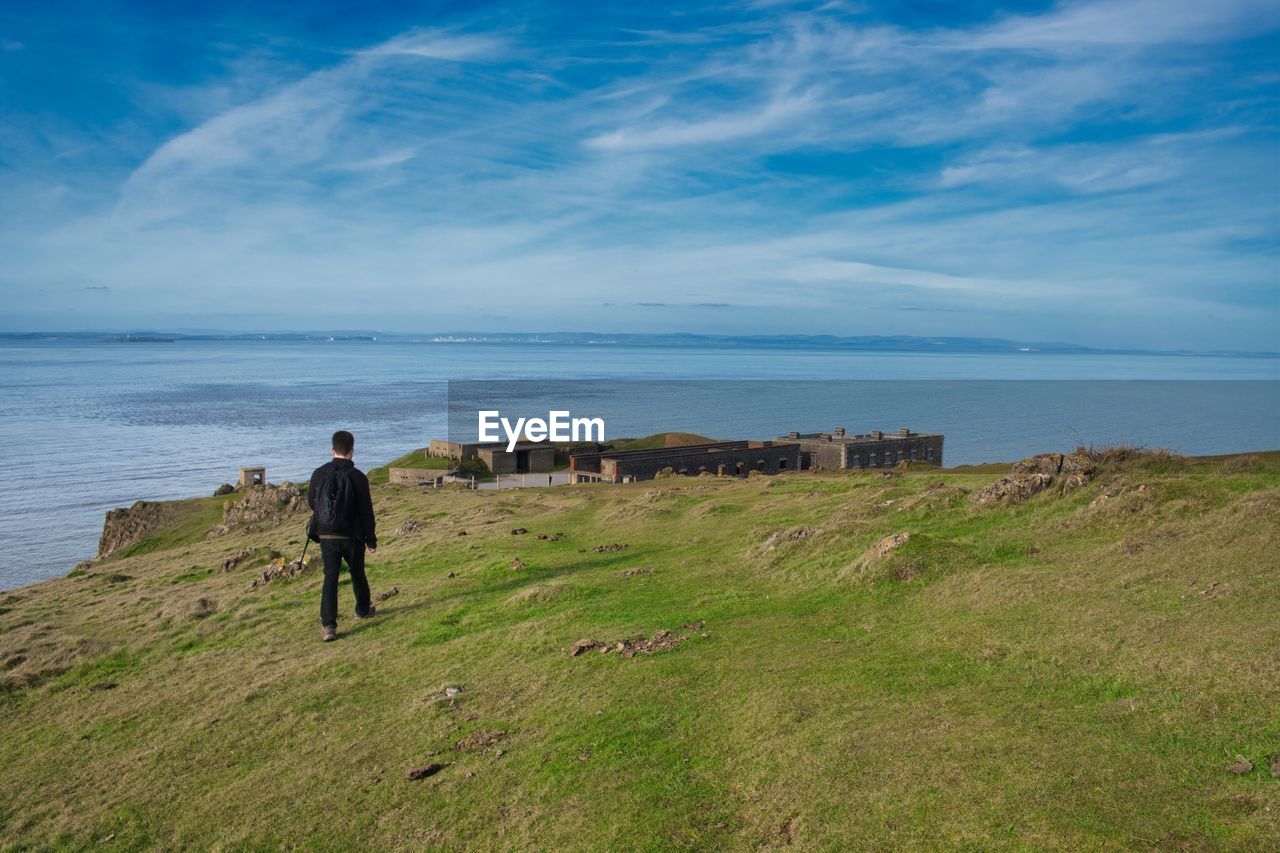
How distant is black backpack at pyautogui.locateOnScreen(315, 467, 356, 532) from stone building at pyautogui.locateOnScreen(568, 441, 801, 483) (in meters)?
46.4

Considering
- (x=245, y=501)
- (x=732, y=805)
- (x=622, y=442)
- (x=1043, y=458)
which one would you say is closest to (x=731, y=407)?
(x=622, y=442)

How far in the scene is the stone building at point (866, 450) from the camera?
77.8m

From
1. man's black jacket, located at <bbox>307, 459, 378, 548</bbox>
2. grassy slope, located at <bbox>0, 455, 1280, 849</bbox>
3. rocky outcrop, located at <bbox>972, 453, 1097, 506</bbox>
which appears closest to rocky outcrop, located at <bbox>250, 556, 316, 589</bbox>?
grassy slope, located at <bbox>0, 455, 1280, 849</bbox>

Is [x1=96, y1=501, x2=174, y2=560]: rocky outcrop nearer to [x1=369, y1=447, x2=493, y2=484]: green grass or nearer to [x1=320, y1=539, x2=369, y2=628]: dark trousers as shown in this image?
[x1=369, y1=447, x2=493, y2=484]: green grass

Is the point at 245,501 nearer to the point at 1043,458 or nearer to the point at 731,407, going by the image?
the point at 1043,458

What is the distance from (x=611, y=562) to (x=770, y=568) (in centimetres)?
403

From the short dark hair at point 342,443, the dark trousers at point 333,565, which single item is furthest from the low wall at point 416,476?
the short dark hair at point 342,443

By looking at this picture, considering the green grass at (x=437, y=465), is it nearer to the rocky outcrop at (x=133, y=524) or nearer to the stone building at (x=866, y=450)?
the rocky outcrop at (x=133, y=524)

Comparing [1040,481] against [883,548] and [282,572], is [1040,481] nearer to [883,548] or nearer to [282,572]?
[883,548]

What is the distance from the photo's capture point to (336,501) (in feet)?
44.7

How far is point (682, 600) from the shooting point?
13828 mm

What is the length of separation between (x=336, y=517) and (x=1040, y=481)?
1402 centimetres

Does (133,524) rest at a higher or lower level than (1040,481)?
lower

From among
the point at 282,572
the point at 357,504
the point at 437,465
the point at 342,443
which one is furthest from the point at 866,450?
the point at 342,443
